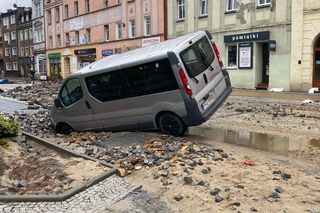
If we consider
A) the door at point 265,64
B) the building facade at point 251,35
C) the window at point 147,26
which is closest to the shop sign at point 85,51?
the window at point 147,26

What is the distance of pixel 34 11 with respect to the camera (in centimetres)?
5828

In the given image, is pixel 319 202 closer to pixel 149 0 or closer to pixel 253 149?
pixel 253 149

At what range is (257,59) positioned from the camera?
25.7m

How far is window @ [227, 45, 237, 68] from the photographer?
27.2 metres

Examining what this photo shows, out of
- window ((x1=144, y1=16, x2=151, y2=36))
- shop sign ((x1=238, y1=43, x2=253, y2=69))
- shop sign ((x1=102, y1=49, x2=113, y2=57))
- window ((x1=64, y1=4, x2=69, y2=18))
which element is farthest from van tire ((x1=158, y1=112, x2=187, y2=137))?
window ((x1=64, y1=4, x2=69, y2=18))

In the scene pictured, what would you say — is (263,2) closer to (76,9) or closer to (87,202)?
(87,202)

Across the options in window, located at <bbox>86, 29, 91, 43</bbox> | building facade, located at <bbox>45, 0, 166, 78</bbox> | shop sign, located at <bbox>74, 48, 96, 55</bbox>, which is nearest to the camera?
building facade, located at <bbox>45, 0, 166, 78</bbox>

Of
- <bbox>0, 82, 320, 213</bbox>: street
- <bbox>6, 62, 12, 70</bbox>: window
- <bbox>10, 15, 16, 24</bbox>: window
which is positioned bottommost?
<bbox>0, 82, 320, 213</bbox>: street

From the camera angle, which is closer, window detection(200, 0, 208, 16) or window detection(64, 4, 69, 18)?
window detection(200, 0, 208, 16)

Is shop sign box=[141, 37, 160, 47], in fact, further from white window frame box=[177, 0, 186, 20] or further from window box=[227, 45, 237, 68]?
window box=[227, 45, 237, 68]

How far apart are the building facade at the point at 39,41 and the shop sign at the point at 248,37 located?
33490mm

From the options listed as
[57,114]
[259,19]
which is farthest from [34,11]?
[57,114]

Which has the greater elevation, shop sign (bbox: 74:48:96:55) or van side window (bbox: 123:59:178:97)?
shop sign (bbox: 74:48:96:55)

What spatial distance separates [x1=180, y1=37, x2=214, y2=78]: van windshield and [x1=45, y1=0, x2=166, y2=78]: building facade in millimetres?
23362
